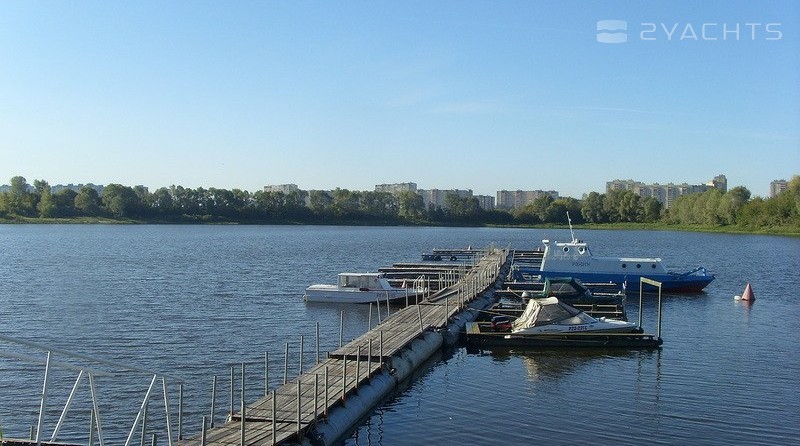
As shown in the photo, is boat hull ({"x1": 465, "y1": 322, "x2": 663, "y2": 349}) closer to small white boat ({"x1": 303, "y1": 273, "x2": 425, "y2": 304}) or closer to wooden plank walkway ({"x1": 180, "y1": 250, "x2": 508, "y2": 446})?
wooden plank walkway ({"x1": 180, "y1": 250, "x2": 508, "y2": 446})

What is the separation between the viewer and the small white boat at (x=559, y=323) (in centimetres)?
3597

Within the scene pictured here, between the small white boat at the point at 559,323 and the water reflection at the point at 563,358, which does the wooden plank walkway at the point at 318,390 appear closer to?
the water reflection at the point at 563,358

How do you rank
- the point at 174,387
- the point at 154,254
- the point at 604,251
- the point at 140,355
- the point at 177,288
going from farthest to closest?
the point at 604,251 < the point at 154,254 < the point at 177,288 < the point at 140,355 < the point at 174,387

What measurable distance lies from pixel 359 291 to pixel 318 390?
1187 inches

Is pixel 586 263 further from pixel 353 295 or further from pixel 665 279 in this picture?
pixel 353 295

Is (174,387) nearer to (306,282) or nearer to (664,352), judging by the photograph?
(664,352)

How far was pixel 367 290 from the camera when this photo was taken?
5344 centimetres

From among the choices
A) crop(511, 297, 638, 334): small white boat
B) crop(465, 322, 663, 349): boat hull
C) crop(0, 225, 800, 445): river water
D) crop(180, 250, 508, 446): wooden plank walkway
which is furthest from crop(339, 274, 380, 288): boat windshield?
crop(465, 322, 663, 349): boat hull

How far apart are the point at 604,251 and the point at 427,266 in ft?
169

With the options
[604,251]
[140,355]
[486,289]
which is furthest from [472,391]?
[604,251]

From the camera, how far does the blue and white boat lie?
200ft

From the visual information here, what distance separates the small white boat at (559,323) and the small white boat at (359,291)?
16.8 metres

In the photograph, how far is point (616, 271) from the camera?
61531mm

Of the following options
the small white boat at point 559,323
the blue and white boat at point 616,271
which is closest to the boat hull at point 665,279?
the blue and white boat at point 616,271
